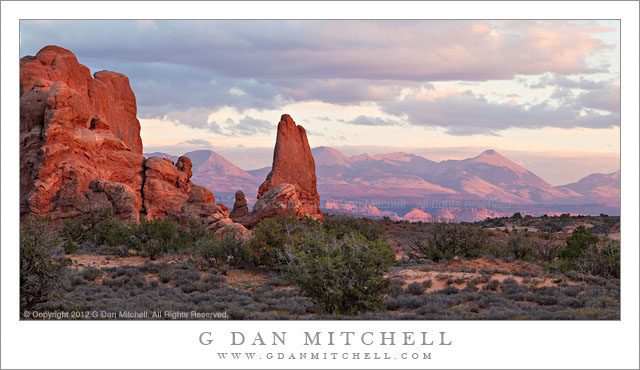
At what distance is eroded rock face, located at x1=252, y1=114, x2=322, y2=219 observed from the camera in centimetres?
4722

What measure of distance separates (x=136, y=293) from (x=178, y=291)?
1225 millimetres

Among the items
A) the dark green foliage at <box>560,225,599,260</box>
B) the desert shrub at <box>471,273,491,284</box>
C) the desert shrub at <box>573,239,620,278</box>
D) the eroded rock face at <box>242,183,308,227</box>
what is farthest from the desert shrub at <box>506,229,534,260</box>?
the eroded rock face at <box>242,183,308,227</box>

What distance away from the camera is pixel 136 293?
17.0 metres

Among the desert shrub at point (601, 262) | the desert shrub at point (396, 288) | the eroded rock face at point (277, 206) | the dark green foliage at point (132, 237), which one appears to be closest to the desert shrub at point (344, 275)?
the desert shrub at point (396, 288)

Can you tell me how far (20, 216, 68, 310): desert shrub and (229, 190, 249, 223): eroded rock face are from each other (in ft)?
85.9

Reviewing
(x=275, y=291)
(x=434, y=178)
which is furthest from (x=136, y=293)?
(x=434, y=178)

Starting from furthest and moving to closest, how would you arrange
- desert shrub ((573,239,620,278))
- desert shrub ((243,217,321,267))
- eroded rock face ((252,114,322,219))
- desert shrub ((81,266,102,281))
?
eroded rock face ((252,114,322,219)) < desert shrub ((243,217,321,267)) < desert shrub ((81,266,102,281)) < desert shrub ((573,239,620,278))

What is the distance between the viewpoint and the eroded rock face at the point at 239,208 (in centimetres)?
3975

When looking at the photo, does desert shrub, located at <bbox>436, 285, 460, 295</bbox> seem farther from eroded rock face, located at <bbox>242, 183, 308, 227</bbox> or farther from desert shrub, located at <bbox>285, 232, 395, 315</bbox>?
eroded rock face, located at <bbox>242, 183, 308, 227</bbox>

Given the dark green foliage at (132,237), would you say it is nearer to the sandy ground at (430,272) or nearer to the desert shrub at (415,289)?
the sandy ground at (430,272)

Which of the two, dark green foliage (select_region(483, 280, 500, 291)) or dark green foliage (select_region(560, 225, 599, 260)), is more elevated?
dark green foliage (select_region(560, 225, 599, 260))

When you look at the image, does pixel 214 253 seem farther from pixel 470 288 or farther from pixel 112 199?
pixel 112 199

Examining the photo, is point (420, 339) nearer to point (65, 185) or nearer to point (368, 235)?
point (368, 235)

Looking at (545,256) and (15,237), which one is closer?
(15,237)
